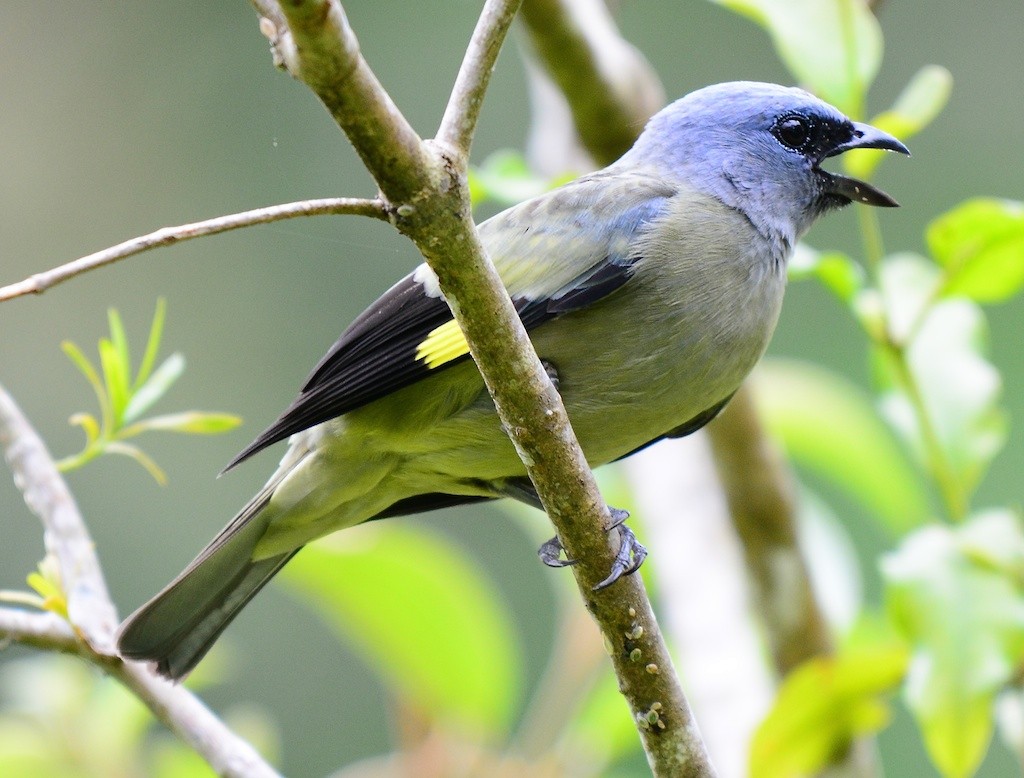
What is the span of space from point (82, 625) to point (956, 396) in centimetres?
200

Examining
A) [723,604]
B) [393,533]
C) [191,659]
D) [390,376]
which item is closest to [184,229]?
[390,376]

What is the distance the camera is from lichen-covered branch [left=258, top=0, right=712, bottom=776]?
1484 mm

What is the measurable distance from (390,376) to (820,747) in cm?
136

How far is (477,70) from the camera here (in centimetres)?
174

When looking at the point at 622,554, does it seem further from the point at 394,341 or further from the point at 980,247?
the point at 980,247

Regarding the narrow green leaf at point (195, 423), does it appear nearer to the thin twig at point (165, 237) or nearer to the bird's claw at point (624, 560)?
the bird's claw at point (624, 560)

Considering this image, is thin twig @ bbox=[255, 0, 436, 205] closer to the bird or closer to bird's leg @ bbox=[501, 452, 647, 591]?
bird's leg @ bbox=[501, 452, 647, 591]

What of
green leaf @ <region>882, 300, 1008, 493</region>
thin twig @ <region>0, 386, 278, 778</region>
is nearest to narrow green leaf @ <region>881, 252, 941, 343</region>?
green leaf @ <region>882, 300, 1008, 493</region>

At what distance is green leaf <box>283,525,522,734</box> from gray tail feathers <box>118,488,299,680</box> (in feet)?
0.59

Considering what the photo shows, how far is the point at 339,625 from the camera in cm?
357

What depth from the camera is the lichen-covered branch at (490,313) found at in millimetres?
1484

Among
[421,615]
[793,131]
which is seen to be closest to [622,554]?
[421,615]

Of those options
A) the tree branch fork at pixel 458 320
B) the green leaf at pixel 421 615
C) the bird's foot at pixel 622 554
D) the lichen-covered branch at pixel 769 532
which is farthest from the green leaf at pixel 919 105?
the green leaf at pixel 421 615

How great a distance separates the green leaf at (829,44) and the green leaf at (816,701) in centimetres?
127
